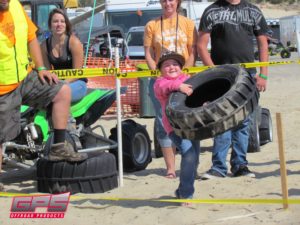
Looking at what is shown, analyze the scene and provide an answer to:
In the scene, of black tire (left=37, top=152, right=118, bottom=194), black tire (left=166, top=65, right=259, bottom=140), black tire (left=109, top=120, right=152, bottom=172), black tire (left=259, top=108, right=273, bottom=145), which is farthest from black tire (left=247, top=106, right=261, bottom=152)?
black tire (left=166, top=65, right=259, bottom=140)

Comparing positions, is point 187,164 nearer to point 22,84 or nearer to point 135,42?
point 22,84

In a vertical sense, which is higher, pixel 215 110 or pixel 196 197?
pixel 215 110

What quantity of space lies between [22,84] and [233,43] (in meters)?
2.06

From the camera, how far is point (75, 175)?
6.41m

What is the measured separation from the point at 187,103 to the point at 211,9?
146 cm

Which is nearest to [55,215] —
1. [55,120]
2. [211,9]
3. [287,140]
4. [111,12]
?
[55,120]

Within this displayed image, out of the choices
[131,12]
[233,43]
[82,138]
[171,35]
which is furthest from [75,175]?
[131,12]

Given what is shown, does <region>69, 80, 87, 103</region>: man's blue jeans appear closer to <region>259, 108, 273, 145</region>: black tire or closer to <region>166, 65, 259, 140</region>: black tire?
<region>166, 65, 259, 140</region>: black tire

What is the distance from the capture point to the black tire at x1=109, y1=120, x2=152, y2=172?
301 inches

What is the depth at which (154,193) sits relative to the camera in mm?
6367

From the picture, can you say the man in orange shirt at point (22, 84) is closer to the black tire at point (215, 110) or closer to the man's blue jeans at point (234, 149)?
the black tire at point (215, 110)

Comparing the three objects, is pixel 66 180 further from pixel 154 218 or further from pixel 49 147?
pixel 154 218
